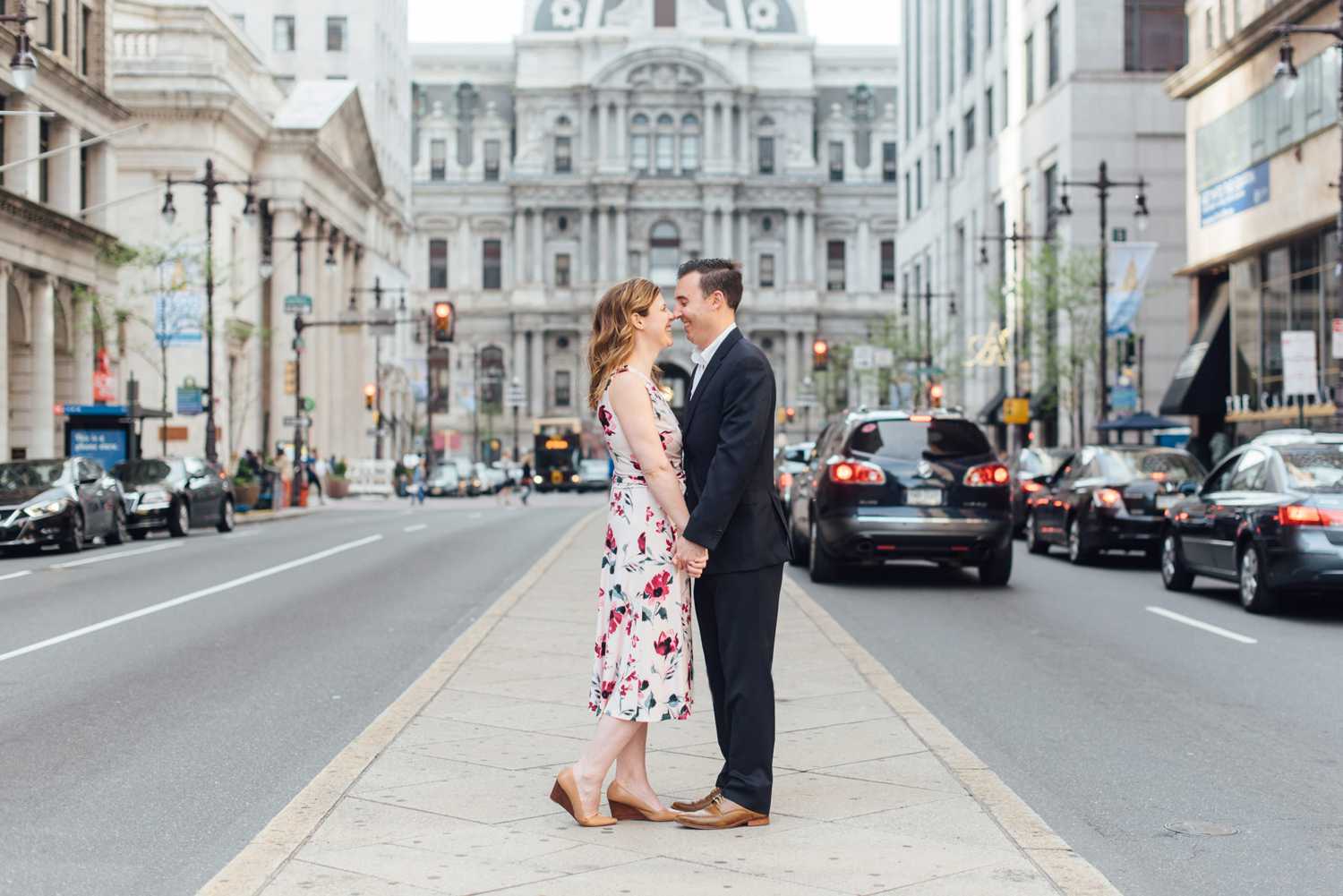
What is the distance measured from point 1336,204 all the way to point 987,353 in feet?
91.5

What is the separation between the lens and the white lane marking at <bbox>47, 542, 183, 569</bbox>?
24203 millimetres

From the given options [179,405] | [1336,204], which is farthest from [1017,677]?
[179,405]

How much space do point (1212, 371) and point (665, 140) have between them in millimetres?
84593

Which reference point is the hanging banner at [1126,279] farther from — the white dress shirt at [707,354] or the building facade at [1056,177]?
the white dress shirt at [707,354]

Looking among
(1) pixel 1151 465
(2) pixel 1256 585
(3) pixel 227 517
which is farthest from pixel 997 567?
(3) pixel 227 517

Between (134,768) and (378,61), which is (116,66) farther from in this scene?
(134,768)

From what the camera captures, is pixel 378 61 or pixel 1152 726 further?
pixel 378 61

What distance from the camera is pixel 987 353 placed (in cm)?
6269

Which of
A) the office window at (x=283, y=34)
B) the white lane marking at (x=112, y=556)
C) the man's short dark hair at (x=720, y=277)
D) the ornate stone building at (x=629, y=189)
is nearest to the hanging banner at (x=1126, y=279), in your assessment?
the white lane marking at (x=112, y=556)

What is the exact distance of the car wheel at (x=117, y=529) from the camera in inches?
1172

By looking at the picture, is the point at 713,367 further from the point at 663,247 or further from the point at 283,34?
the point at 663,247

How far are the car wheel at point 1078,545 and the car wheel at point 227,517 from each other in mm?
18124

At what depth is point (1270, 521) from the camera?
1623 cm

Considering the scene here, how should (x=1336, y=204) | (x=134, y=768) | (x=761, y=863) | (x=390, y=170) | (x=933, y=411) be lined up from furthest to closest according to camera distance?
(x=390, y=170) → (x=1336, y=204) → (x=933, y=411) → (x=134, y=768) → (x=761, y=863)
